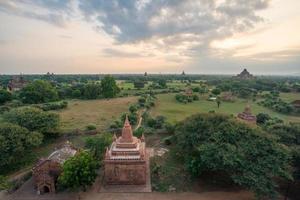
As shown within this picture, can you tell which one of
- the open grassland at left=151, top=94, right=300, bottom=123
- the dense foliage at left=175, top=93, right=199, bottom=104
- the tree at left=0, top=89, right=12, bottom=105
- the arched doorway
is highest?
the tree at left=0, top=89, right=12, bottom=105

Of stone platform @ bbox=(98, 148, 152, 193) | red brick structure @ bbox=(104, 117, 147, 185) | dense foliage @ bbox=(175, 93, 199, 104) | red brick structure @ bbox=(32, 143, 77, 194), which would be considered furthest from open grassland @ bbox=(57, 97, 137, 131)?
stone platform @ bbox=(98, 148, 152, 193)

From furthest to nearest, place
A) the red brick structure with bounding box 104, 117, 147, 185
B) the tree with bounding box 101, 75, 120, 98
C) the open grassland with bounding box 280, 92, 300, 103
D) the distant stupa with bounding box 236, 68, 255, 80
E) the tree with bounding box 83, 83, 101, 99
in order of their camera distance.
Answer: the distant stupa with bounding box 236, 68, 255, 80
the tree with bounding box 101, 75, 120, 98
the tree with bounding box 83, 83, 101, 99
the open grassland with bounding box 280, 92, 300, 103
the red brick structure with bounding box 104, 117, 147, 185

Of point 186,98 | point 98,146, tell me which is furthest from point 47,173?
point 186,98

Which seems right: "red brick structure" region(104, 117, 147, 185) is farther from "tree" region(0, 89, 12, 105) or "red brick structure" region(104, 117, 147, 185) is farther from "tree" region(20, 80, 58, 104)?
"tree" region(0, 89, 12, 105)

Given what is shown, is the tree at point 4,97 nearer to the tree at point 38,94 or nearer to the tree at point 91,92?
the tree at point 38,94

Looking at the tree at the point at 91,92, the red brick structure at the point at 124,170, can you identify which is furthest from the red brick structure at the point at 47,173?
the tree at the point at 91,92

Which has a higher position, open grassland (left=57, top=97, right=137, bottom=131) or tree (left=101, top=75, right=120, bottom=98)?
tree (left=101, top=75, right=120, bottom=98)
